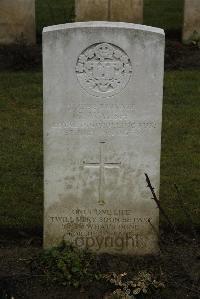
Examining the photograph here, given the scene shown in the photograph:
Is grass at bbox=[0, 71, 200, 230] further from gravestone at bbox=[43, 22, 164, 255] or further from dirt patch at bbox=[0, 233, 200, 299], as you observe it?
gravestone at bbox=[43, 22, 164, 255]

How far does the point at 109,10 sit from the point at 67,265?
608 cm

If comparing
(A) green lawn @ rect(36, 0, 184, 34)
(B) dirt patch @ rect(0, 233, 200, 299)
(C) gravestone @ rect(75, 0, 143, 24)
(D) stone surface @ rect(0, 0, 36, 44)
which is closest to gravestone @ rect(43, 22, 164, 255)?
Answer: (B) dirt patch @ rect(0, 233, 200, 299)

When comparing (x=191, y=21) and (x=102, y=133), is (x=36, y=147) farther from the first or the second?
(x=191, y=21)

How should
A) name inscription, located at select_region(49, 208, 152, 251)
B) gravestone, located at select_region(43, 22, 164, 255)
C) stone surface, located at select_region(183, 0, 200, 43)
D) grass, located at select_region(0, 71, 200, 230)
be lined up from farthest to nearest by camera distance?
stone surface, located at select_region(183, 0, 200, 43)
grass, located at select_region(0, 71, 200, 230)
name inscription, located at select_region(49, 208, 152, 251)
gravestone, located at select_region(43, 22, 164, 255)

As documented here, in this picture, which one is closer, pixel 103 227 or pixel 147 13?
pixel 103 227

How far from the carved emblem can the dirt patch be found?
1.13 meters

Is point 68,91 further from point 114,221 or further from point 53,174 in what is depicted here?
point 114,221

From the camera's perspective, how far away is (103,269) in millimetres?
5855

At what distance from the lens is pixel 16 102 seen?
9.62 m

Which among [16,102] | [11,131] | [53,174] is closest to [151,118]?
[53,174]

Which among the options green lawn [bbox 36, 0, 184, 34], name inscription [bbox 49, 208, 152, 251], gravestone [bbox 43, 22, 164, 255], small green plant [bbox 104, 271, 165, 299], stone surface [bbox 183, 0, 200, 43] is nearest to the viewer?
small green plant [bbox 104, 271, 165, 299]

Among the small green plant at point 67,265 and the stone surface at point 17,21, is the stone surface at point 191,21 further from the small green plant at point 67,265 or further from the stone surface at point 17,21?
the small green plant at point 67,265

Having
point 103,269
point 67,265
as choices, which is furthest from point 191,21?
point 67,265

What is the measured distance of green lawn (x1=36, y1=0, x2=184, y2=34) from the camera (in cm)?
1238
